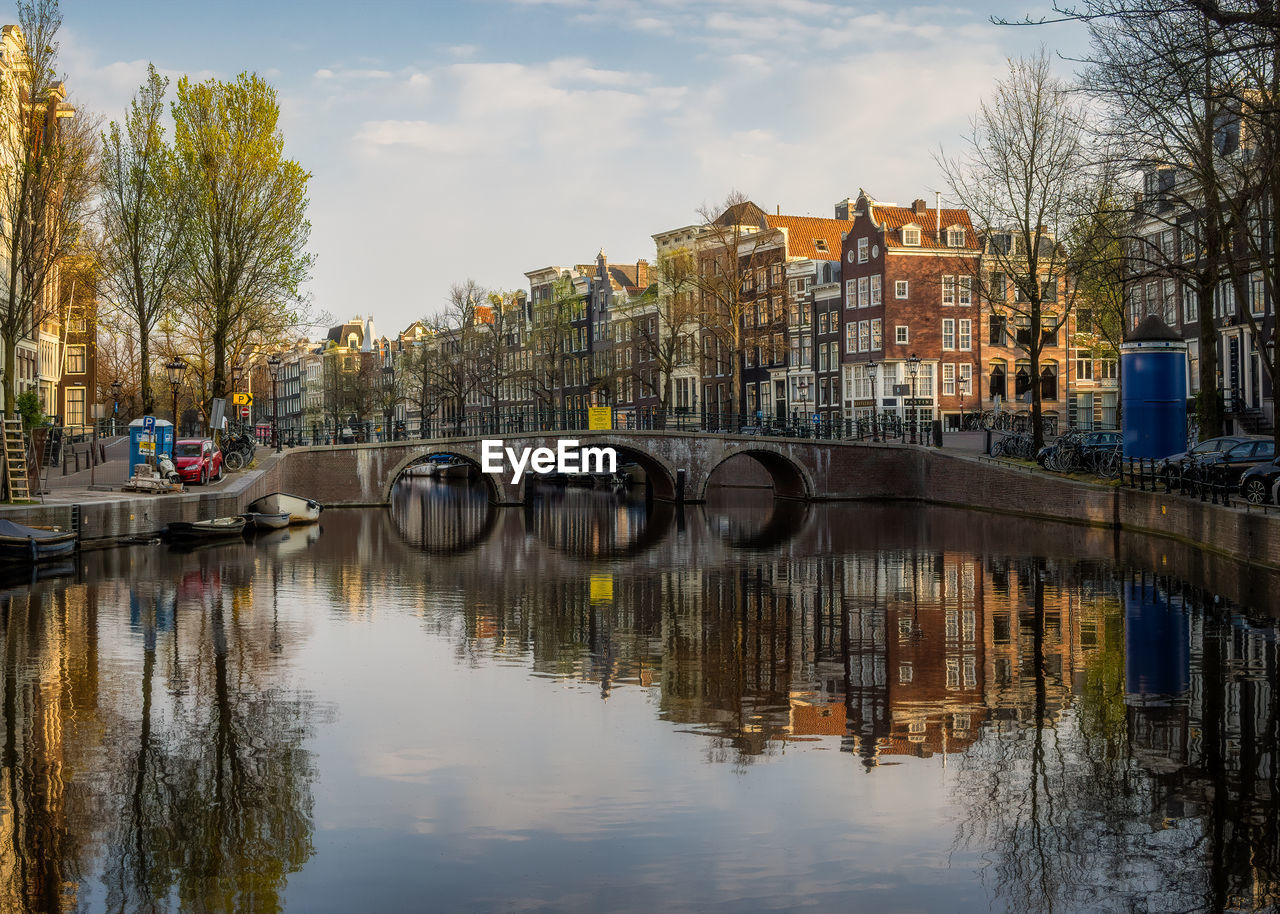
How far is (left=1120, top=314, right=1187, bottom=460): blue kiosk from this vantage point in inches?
1489

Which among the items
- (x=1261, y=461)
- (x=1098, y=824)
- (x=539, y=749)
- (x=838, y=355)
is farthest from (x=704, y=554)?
(x=838, y=355)

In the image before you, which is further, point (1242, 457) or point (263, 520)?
point (263, 520)

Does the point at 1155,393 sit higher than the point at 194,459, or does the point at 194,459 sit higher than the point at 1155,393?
the point at 1155,393

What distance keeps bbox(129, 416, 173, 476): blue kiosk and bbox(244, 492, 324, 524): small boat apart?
3.42 m

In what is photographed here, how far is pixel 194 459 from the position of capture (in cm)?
4250

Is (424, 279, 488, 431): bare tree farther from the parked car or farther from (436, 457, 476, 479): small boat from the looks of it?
the parked car

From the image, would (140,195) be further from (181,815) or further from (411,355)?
(411,355)

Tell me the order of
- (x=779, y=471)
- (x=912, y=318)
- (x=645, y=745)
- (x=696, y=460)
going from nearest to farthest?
1. (x=645, y=745)
2. (x=696, y=460)
3. (x=779, y=471)
4. (x=912, y=318)

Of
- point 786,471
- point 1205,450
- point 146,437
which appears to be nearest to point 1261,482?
point 1205,450

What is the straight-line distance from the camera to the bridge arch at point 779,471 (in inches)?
2244

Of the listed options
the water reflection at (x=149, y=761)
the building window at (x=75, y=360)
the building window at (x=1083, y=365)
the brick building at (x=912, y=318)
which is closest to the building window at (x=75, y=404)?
the building window at (x=75, y=360)

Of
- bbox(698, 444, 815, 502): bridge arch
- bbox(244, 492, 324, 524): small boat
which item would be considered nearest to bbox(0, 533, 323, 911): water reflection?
bbox(244, 492, 324, 524): small boat

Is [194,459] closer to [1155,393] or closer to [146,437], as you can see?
[146,437]

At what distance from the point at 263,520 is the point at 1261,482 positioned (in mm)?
26572
